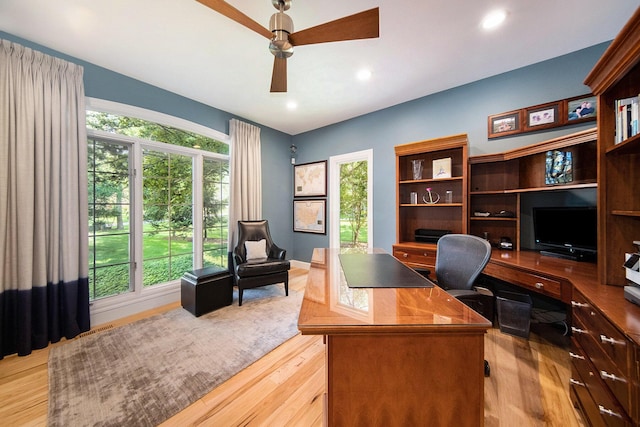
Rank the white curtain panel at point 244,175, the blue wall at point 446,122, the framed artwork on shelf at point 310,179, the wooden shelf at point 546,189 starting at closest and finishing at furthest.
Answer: the wooden shelf at point 546,189 → the blue wall at point 446,122 → the white curtain panel at point 244,175 → the framed artwork on shelf at point 310,179

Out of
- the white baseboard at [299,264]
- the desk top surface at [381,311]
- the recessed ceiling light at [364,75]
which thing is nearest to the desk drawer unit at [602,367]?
the desk top surface at [381,311]

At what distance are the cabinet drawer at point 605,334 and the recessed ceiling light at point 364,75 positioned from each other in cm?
259

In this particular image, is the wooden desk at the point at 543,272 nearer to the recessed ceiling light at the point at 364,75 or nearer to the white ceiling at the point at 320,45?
the white ceiling at the point at 320,45

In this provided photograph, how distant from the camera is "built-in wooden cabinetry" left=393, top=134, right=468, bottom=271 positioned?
2.75m

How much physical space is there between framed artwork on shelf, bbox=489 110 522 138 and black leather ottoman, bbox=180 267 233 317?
3.66 meters

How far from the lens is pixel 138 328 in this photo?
2373 mm

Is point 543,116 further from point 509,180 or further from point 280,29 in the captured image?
point 280,29

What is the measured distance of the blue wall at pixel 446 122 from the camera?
2316 millimetres

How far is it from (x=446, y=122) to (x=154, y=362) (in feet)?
13.2

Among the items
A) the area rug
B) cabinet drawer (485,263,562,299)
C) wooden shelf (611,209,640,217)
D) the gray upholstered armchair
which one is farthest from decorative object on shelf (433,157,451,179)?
the area rug

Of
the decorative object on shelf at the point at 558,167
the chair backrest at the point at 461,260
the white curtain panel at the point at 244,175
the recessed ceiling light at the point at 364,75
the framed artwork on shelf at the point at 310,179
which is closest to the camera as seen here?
the chair backrest at the point at 461,260

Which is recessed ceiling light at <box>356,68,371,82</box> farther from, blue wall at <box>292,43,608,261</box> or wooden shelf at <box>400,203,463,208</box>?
wooden shelf at <box>400,203,463,208</box>

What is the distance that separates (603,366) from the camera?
3.47ft

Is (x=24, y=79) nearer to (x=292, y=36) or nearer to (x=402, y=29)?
(x=292, y=36)
